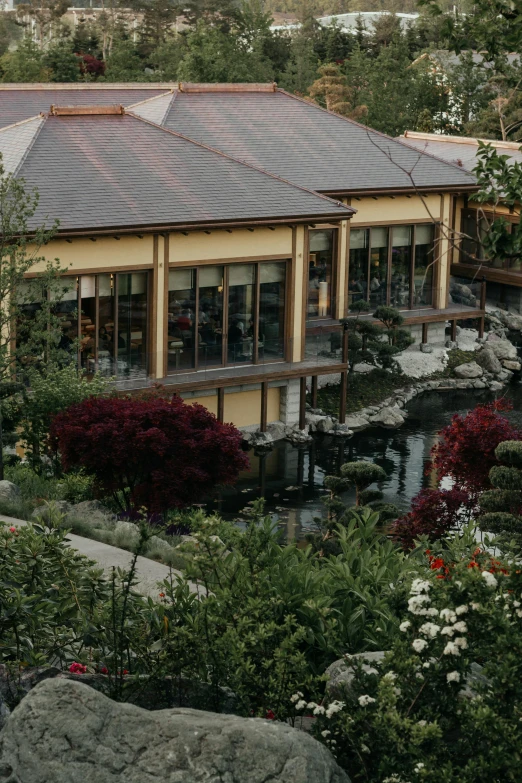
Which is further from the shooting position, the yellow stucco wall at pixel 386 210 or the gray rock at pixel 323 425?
the yellow stucco wall at pixel 386 210

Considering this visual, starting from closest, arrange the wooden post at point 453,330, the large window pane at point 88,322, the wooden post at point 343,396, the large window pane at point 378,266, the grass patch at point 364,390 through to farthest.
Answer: the large window pane at point 88,322
the wooden post at point 343,396
the grass patch at point 364,390
the large window pane at point 378,266
the wooden post at point 453,330

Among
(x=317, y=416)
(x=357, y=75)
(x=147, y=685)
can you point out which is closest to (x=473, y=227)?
(x=317, y=416)

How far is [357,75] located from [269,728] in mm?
67415

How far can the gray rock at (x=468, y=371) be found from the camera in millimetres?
40375

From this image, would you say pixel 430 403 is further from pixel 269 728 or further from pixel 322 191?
pixel 269 728

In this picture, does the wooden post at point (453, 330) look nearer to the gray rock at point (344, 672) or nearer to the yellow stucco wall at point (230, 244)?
the yellow stucco wall at point (230, 244)

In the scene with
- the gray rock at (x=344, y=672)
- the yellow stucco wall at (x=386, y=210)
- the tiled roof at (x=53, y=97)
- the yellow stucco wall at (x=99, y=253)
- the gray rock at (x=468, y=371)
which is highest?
the tiled roof at (x=53, y=97)

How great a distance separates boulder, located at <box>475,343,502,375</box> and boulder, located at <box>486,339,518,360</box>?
16.4 inches

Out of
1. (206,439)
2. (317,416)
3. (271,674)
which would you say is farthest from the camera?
(317,416)

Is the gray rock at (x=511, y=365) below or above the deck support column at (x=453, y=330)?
below

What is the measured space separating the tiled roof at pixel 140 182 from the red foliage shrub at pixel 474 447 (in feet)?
36.3

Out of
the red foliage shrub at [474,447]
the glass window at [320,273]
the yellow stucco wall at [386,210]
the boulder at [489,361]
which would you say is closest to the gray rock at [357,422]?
the glass window at [320,273]

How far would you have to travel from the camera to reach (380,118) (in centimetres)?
6494

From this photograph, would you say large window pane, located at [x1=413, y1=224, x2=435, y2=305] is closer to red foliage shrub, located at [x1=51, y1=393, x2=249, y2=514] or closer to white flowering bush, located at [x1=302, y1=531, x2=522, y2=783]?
red foliage shrub, located at [x1=51, y1=393, x2=249, y2=514]
